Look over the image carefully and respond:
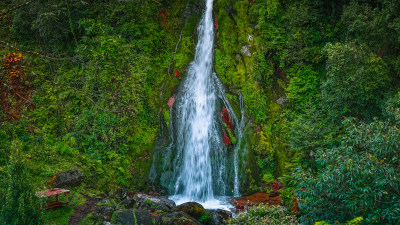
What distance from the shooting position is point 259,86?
593 inches

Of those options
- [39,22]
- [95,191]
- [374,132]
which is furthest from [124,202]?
[39,22]

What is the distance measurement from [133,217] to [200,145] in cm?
642

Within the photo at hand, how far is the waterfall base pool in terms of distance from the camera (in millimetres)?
11643

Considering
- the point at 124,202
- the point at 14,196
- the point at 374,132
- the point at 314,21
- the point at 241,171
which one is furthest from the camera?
the point at 314,21

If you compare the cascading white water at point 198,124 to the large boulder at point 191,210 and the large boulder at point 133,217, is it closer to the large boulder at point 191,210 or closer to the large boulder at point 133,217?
the large boulder at point 191,210

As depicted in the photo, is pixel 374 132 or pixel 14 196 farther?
Result: pixel 374 132

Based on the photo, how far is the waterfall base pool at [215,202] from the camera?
11643 millimetres

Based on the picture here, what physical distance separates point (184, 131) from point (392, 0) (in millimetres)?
10131

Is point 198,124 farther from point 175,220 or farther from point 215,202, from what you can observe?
point 175,220

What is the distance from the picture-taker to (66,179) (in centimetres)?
1001

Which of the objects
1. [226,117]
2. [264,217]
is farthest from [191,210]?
[226,117]

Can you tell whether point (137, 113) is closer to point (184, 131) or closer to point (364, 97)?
point (184, 131)

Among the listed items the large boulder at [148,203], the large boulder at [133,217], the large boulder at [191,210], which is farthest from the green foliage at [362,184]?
the large boulder at [148,203]

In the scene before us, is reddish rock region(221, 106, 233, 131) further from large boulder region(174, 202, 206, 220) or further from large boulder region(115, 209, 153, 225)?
large boulder region(115, 209, 153, 225)
